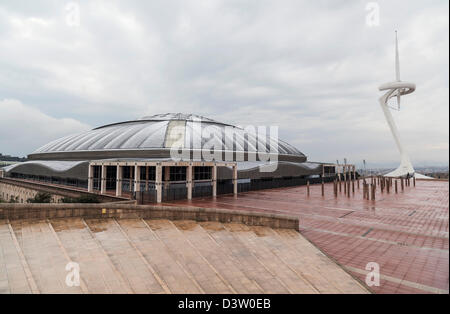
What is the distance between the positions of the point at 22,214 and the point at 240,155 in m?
25.5

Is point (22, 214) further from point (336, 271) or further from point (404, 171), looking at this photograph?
point (404, 171)

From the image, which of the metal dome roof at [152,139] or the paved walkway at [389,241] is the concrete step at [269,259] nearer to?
the paved walkway at [389,241]

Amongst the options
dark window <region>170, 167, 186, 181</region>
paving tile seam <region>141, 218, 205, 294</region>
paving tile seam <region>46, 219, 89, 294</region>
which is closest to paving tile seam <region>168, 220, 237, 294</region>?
paving tile seam <region>141, 218, 205, 294</region>

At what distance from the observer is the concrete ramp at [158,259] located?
587 cm

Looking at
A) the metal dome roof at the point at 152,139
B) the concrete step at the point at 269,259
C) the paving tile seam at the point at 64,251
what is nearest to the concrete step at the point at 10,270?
the paving tile seam at the point at 64,251

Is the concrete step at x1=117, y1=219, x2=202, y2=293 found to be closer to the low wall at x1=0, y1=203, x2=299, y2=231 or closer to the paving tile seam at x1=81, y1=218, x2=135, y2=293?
the low wall at x1=0, y1=203, x2=299, y2=231

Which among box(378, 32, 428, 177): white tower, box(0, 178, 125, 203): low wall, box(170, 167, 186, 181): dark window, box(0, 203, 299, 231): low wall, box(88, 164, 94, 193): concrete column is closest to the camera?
box(0, 203, 299, 231): low wall

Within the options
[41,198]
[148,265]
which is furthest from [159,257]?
[41,198]

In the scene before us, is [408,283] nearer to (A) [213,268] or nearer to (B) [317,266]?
(B) [317,266]

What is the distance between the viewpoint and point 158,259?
23.3 feet

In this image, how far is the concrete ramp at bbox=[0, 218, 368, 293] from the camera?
5.87 meters

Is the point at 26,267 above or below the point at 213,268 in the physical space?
above
